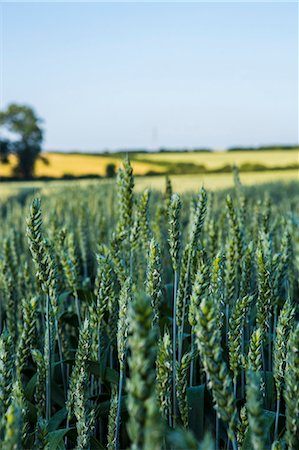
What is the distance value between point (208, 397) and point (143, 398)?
1.35 m

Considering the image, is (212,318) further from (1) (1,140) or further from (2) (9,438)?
(1) (1,140)

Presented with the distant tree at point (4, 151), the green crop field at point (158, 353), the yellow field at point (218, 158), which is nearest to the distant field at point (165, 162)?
the yellow field at point (218, 158)

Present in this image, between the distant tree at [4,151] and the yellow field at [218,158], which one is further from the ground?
the distant tree at [4,151]

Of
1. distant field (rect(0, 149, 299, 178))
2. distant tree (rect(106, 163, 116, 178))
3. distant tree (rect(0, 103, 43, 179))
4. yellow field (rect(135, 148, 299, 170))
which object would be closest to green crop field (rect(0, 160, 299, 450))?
distant field (rect(0, 149, 299, 178))

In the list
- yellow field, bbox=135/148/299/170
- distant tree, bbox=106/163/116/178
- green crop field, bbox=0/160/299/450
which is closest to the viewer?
green crop field, bbox=0/160/299/450

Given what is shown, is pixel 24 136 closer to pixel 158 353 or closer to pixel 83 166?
pixel 83 166

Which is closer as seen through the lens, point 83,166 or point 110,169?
point 110,169

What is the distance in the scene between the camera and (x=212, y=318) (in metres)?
1.12

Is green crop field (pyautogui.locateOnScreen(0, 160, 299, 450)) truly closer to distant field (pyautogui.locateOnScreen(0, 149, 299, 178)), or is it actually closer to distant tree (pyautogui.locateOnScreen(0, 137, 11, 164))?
distant field (pyautogui.locateOnScreen(0, 149, 299, 178))

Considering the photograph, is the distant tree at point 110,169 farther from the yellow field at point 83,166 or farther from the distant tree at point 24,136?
the distant tree at point 24,136

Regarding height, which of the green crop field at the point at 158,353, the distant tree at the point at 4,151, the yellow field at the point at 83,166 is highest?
the distant tree at the point at 4,151

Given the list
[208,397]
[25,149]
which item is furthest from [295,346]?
[25,149]

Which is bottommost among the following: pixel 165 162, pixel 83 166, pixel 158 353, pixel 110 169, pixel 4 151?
pixel 158 353

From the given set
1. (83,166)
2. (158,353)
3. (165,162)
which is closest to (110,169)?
(83,166)
